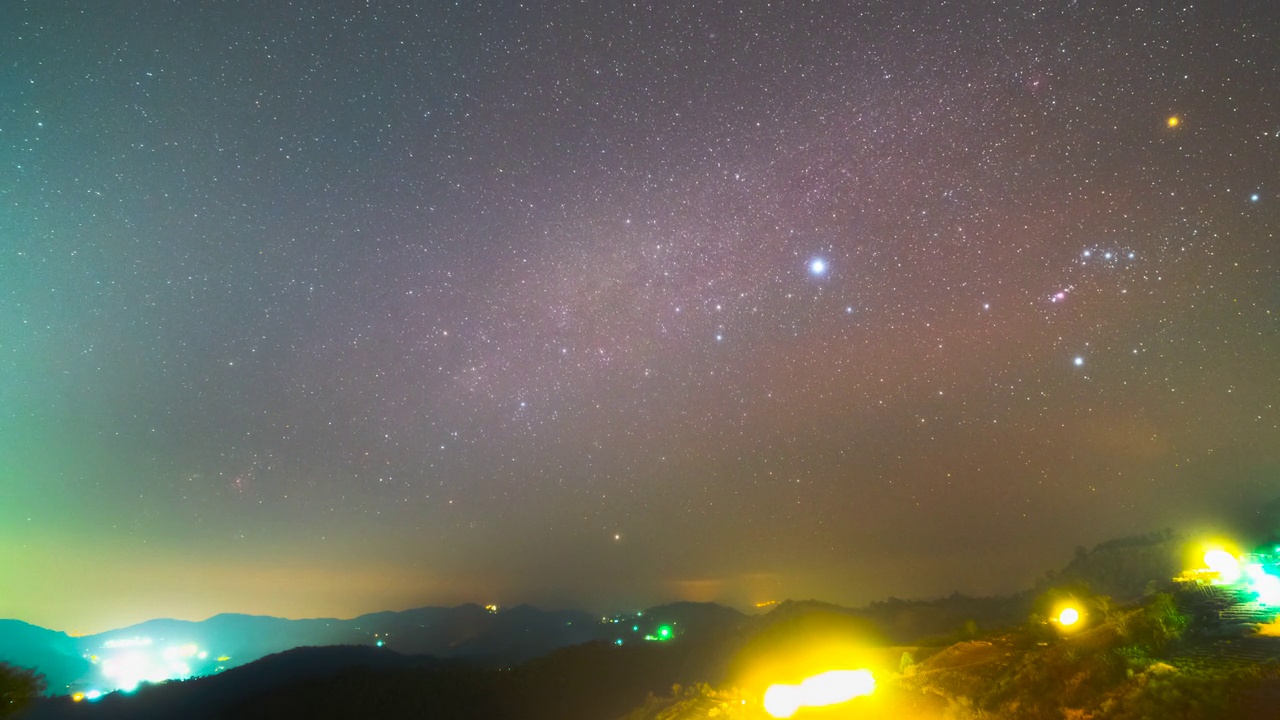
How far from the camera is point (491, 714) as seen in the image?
65562mm

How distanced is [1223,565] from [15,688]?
48.7 meters

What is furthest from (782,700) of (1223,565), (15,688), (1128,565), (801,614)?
(801,614)

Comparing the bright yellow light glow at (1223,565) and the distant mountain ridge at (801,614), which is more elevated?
the bright yellow light glow at (1223,565)

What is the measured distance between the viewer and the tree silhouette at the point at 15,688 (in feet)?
69.5

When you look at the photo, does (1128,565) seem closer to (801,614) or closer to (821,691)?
(801,614)

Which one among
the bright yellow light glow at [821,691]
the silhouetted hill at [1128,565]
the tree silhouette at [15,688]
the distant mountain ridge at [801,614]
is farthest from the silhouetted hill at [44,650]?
the silhouetted hill at [1128,565]

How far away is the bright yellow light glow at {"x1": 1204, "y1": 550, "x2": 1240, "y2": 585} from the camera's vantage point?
23.3 m

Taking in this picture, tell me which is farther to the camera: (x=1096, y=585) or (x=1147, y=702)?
(x=1096, y=585)

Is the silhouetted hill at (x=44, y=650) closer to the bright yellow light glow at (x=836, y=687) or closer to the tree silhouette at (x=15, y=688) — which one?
the tree silhouette at (x=15, y=688)

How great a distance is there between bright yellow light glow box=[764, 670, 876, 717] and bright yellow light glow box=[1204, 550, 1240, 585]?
16.5 meters

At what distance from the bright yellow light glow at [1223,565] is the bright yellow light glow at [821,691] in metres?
16.5

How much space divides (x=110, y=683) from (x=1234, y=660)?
143 meters

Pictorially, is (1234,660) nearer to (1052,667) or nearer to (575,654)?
(1052,667)

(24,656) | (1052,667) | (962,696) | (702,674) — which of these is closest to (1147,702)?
(1052,667)
